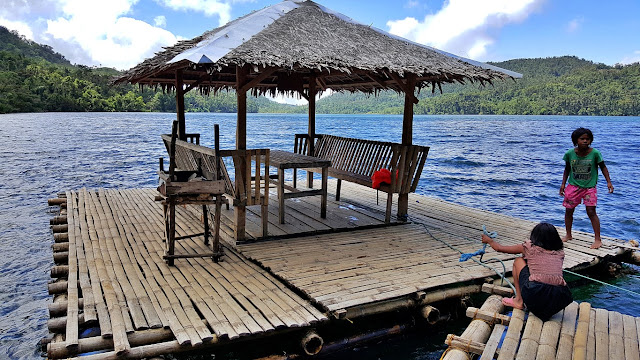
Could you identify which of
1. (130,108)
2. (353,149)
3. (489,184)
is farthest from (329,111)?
(353,149)

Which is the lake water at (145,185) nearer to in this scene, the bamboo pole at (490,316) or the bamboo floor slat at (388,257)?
the bamboo floor slat at (388,257)

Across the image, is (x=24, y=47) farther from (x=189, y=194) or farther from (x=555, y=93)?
(x=189, y=194)

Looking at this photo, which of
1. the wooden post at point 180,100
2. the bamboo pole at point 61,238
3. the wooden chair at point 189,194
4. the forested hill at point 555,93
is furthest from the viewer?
the forested hill at point 555,93

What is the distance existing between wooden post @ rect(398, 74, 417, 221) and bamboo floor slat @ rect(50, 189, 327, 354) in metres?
3.14

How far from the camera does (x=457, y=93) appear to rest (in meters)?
126

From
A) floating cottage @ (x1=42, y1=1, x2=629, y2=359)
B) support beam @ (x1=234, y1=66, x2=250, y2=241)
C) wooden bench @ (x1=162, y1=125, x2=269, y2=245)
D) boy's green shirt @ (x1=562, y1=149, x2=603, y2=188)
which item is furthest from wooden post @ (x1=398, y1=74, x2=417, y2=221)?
support beam @ (x1=234, y1=66, x2=250, y2=241)

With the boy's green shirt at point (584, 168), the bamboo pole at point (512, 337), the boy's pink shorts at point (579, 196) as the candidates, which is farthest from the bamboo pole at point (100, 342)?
the boy's pink shorts at point (579, 196)

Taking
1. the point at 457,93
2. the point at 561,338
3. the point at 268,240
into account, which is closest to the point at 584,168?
the point at 561,338

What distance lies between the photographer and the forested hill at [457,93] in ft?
262

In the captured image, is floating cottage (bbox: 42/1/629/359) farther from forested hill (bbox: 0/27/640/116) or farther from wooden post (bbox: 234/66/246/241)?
forested hill (bbox: 0/27/640/116)

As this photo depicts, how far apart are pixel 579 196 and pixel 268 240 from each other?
458 centimetres

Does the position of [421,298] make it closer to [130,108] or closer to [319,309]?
[319,309]

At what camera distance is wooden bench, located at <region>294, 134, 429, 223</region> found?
24.6ft

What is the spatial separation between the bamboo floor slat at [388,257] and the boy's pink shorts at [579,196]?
0.71 meters
